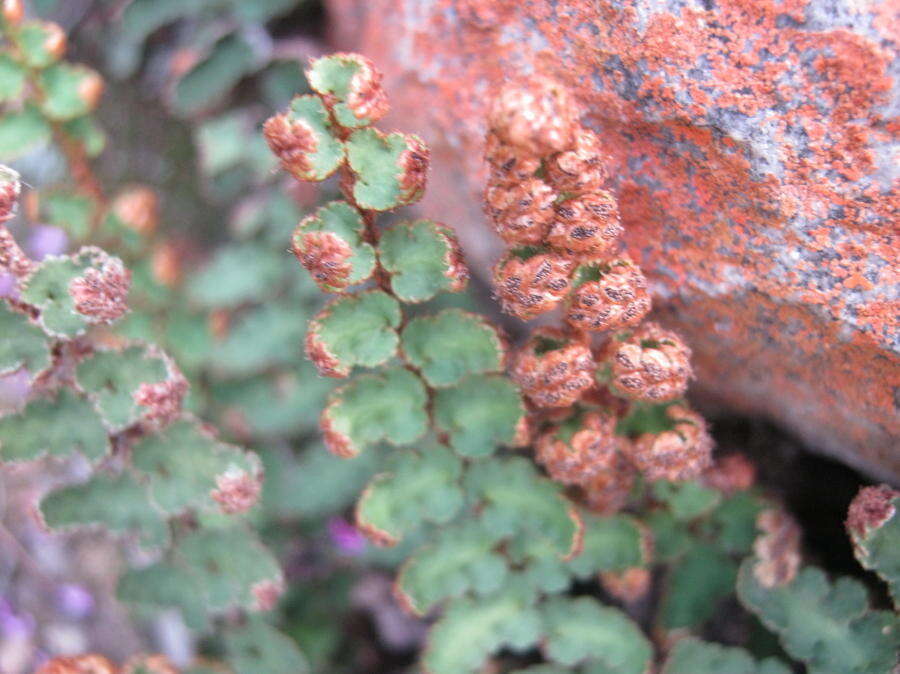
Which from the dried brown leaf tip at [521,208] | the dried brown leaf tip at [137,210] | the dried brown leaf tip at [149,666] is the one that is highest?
the dried brown leaf tip at [521,208]

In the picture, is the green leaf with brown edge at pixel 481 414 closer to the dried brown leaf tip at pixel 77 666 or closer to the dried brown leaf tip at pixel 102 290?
the dried brown leaf tip at pixel 102 290

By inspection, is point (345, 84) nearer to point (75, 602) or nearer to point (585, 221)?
point (585, 221)

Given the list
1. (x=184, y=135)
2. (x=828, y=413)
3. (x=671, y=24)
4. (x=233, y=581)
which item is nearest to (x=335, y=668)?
(x=233, y=581)

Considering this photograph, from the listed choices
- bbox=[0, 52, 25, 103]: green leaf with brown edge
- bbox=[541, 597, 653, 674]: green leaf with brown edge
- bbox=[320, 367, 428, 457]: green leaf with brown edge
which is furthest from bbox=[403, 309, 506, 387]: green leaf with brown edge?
bbox=[0, 52, 25, 103]: green leaf with brown edge

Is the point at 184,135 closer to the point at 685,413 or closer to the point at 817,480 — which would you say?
the point at 685,413

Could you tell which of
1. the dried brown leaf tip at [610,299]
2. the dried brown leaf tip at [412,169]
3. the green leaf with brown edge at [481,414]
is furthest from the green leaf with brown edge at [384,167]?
the green leaf with brown edge at [481,414]

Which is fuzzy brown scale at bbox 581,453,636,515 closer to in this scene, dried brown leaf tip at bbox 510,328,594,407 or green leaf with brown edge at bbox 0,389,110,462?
dried brown leaf tip at bbox 510,328,594,407

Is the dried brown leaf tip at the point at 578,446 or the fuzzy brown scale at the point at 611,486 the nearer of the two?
the dried brown leaf tip at the point at 578,446
